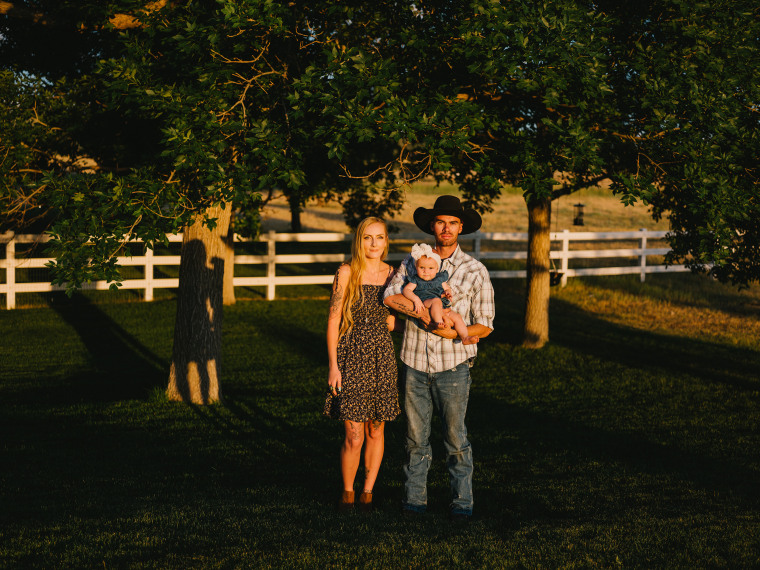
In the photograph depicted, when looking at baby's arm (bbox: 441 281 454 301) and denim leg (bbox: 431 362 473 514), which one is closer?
baby's arm (bbox: 441 281 454 301)

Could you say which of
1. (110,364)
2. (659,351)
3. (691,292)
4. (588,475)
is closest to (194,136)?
(588,475)

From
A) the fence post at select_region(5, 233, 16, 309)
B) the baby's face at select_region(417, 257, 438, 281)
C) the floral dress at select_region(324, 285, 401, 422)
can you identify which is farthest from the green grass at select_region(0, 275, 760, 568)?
the fence post at select_region(5, 233, 16, 309)

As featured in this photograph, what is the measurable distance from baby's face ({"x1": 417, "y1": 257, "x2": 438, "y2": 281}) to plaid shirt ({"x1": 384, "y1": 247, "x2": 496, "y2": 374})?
7.6 inches

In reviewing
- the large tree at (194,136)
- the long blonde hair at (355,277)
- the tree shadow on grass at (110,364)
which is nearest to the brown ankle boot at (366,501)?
the long blonde hair at (355,277)

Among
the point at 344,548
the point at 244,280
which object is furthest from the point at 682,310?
the point at 344,548

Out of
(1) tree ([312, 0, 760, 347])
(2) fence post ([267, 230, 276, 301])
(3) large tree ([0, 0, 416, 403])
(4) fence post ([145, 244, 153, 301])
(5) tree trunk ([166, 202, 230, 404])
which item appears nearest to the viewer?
(1) tree ([312, 0, 760, 347])

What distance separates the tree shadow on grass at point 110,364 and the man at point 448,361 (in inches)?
221

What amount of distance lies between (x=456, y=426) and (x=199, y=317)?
15.3 feet

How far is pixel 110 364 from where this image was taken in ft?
37.9

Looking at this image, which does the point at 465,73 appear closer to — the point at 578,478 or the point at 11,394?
the point at 578,478

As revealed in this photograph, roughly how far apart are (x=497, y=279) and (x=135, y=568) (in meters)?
20.0

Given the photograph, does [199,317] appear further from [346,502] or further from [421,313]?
[421,313]

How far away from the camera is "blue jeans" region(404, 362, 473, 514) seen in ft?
16.2

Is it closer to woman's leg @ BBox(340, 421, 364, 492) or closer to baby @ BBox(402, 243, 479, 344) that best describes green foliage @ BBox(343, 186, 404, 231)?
woman's leg @ BBox(340, 421, 364, 492)
